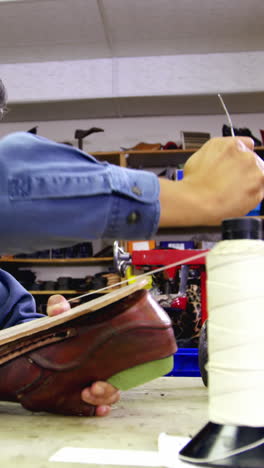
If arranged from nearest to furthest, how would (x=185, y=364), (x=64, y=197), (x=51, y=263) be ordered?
1. (x=64, y=197)
2. (x=185, y=364)
3. (x=51, y=263)

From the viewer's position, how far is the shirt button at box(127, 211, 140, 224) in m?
0.52

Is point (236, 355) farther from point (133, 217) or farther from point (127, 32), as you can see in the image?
point (127, 32)

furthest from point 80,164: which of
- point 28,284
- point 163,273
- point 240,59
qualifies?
point 240,59

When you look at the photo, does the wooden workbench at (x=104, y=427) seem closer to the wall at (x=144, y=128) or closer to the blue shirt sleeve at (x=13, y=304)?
the blue shirt sleeve at (x=13, y=304)

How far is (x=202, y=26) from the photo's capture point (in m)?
3.52

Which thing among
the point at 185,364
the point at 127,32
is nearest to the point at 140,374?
the point at 185,364

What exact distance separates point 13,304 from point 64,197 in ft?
2.13

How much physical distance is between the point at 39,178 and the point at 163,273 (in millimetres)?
1988

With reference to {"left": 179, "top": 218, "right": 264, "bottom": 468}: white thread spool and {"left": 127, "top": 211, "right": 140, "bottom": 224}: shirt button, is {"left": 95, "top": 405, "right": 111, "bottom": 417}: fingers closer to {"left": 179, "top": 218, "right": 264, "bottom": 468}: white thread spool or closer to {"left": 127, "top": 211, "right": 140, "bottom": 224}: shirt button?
{"left": 179, "top": 218, "right": 264, "bottom": 468}: white thread spool

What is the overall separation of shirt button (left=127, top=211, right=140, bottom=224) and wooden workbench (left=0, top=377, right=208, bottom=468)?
10.3 inches

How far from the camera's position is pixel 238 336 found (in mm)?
500

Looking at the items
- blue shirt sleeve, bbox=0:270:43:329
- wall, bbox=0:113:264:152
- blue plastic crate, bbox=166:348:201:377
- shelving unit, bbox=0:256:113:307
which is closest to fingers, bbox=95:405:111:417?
blue shirt sleeve, bbox=0:270:43:329

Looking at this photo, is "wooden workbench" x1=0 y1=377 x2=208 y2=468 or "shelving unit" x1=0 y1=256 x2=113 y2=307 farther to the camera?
"shelving unit" x1=0 y1=256 x2=113 y2=307

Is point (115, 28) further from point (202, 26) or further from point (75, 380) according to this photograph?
point (75, 380)
